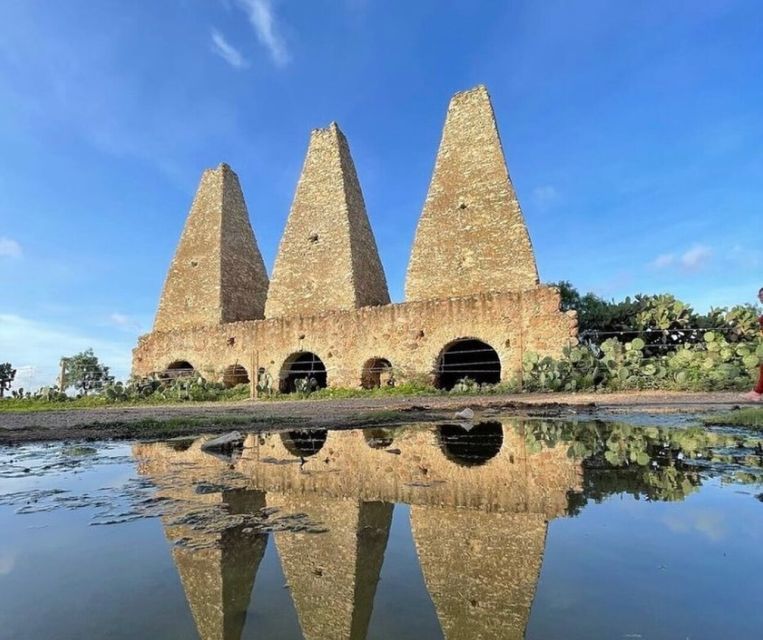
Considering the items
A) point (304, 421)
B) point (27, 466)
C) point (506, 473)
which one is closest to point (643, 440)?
point (506, 473)

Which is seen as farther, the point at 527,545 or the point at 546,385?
the point at 546,385

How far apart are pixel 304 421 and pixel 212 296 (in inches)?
772


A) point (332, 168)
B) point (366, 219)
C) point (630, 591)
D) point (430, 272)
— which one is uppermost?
point (332, 168)

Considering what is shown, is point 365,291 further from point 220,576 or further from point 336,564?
point 220,576

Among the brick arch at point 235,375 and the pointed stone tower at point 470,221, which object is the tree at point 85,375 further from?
the pointed stone tower at point 470,221

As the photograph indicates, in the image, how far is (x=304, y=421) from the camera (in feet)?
25.1

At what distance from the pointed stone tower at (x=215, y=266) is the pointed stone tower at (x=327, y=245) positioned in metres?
3.82

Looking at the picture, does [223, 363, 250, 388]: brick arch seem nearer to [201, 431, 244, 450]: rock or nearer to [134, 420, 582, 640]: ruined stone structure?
[201, 431, 244, 450]: rock

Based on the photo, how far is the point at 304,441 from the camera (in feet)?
17.8

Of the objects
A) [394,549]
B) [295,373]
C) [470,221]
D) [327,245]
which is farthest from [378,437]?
[295,373]

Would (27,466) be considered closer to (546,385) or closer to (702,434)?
(702,434)

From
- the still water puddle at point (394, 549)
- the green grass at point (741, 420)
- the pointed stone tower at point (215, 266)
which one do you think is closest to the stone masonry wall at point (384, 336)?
the pointed stone tower at point (215, 266)

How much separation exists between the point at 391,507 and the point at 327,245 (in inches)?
802

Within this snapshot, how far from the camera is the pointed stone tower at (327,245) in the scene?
21844 millimetres
